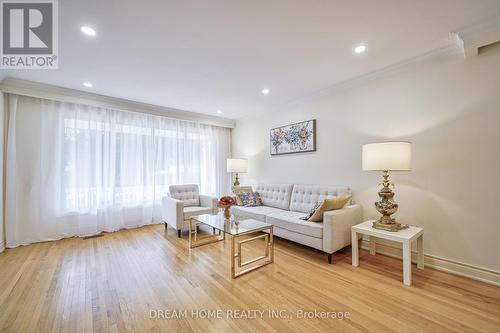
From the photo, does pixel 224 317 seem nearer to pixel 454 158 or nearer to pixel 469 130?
pixel 454 158

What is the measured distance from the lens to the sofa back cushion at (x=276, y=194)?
3695 mm

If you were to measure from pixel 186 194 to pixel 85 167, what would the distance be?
1.76m

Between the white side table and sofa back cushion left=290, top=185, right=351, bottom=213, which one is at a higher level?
sofa back cushion left=290, top=185, right=351, bottom=213

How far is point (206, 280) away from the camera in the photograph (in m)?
2.12

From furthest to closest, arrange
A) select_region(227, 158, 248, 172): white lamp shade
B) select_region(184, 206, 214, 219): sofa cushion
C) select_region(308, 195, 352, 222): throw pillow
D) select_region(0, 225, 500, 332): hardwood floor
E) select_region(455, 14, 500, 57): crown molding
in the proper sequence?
select_region(227, 158, 248, 172): white lamp shade < select_region(184, 206, 214, 219): sofa cushion < select_region(308, 195, 352, 222): throw pillow < select_region(455, 14, 500, 57): crown molding < select_region(0, 225, 500, 332): hardwood floor

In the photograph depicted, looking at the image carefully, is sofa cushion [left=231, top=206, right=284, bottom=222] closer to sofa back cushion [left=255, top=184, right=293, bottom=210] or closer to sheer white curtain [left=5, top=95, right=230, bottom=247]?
sofa back cushion [left=255, top=184, right=293, bottom=210]

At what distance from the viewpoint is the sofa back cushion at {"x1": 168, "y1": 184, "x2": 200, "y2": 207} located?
3928 mm

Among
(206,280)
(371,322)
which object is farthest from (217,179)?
(371,322)

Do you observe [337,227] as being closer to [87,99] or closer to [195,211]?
[195,211]

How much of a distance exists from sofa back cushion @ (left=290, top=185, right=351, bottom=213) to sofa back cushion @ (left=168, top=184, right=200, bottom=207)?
1925 mm

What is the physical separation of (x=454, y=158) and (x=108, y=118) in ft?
17.0

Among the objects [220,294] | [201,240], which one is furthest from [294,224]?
[201,240]

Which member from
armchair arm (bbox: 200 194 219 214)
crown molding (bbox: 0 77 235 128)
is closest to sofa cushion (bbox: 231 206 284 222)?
armchair arm (bbox: 200 194 219 214)

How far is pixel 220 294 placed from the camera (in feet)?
6.19
